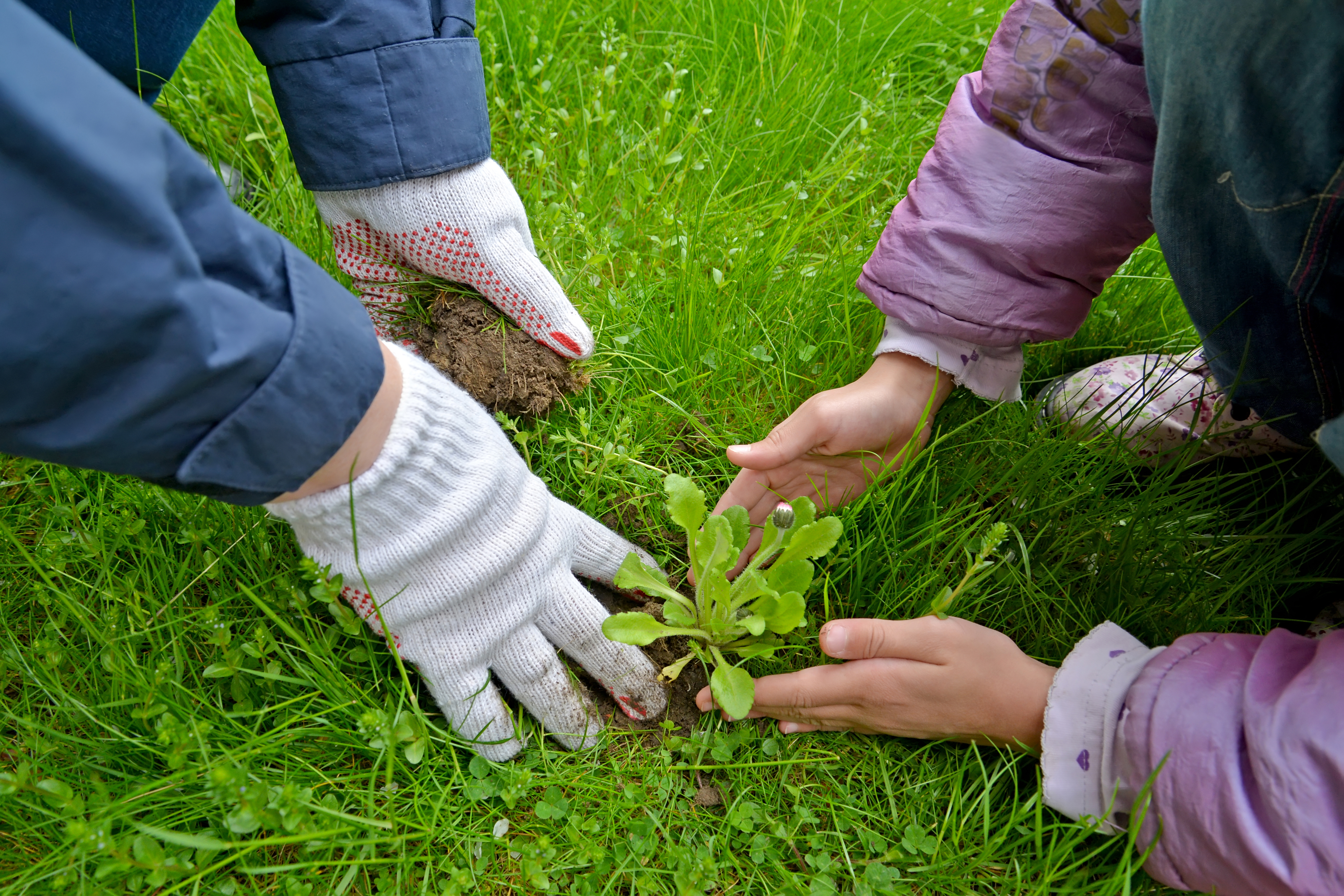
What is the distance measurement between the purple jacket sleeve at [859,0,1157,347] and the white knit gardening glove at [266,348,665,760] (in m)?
0.81

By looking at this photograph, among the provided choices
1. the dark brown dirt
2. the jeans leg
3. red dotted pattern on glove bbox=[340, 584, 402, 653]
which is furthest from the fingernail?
the jeans leg

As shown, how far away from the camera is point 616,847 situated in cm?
120

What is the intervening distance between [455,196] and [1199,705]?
1563 mm

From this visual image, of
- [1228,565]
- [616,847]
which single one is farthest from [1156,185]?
[616,847]

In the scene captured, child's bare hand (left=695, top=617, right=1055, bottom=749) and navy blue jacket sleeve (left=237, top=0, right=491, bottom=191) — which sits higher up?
navy blue jacket sleeve (left=237, top=0, right=491, bottom=191)

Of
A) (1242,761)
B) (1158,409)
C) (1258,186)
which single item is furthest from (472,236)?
(1158,409)

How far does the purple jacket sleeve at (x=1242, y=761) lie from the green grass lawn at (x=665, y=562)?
3.8 inches

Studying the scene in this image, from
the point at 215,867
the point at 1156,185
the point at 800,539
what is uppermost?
the point at 1156,185

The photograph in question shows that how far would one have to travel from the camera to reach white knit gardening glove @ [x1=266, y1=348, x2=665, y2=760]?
1.14 m

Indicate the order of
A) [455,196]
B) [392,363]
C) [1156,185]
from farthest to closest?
[455,196] → [1156,185] → [392,363]

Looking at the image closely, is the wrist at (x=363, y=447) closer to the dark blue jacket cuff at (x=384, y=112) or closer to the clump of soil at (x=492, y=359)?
the clump of soil at (x=492, y=359)

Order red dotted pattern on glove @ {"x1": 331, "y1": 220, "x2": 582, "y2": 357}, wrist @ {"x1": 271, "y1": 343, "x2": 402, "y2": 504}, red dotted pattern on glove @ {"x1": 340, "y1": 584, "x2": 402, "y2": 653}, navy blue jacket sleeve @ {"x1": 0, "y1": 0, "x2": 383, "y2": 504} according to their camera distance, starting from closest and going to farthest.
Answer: navy blue jacket sleeve @ {"x1": 0, "y1": 0, "x2": 383, "y2": 504} → wrist @ {"x1": 271, "y1": 343, "x2": 402, "y2": 504} → red dotted pattern on glove @ {"x1": 340, "y1": 584, "x2": 402, "y2": 653} → red dotted pattern on glove @ {"x1": 331, "y1": 220, "x2": 582, "y2": 357}

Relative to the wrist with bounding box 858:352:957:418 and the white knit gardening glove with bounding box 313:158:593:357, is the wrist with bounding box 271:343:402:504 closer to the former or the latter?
the white knit gardening glove with bounding box 313:158:593:357

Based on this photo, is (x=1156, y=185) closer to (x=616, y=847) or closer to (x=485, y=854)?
(x=616, y=847)
